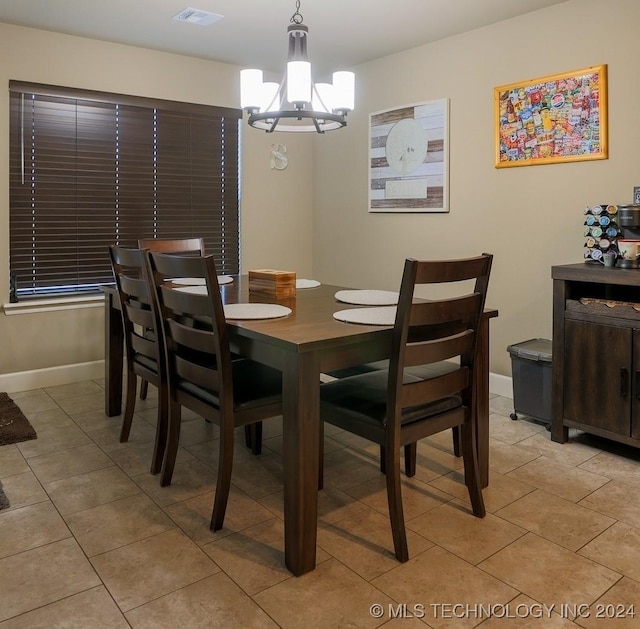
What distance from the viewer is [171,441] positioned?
7.95ft

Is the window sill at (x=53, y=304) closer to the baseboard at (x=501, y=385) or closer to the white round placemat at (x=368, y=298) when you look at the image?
the white round placemat at (x=368, y=298)

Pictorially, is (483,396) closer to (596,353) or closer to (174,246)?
(596,353)

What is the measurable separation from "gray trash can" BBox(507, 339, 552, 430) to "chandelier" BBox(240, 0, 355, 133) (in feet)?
5.17

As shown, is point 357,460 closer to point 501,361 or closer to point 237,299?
point 237,299

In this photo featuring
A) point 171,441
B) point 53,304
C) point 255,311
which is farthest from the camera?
point 53,304

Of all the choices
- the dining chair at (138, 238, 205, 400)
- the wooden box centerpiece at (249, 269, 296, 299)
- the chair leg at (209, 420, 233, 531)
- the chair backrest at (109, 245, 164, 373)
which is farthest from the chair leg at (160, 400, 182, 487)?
the dining chair at (138, 238, 205, 400)

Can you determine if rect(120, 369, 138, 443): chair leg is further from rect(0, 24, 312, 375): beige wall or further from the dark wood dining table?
rect(0, 24, 312, 375): beige wall

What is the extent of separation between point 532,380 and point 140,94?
3212 mm

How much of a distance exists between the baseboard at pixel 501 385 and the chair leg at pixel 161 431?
2.19 m

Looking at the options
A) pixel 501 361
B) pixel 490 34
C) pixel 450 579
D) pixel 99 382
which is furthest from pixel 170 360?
pixel 490 34

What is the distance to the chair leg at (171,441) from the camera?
2.41 metres

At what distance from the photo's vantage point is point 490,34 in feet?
12.0

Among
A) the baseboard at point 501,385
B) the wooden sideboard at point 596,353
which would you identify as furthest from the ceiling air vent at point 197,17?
the baseboard at point 501,385

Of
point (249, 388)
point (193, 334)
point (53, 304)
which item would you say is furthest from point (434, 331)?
point (53, 304)
